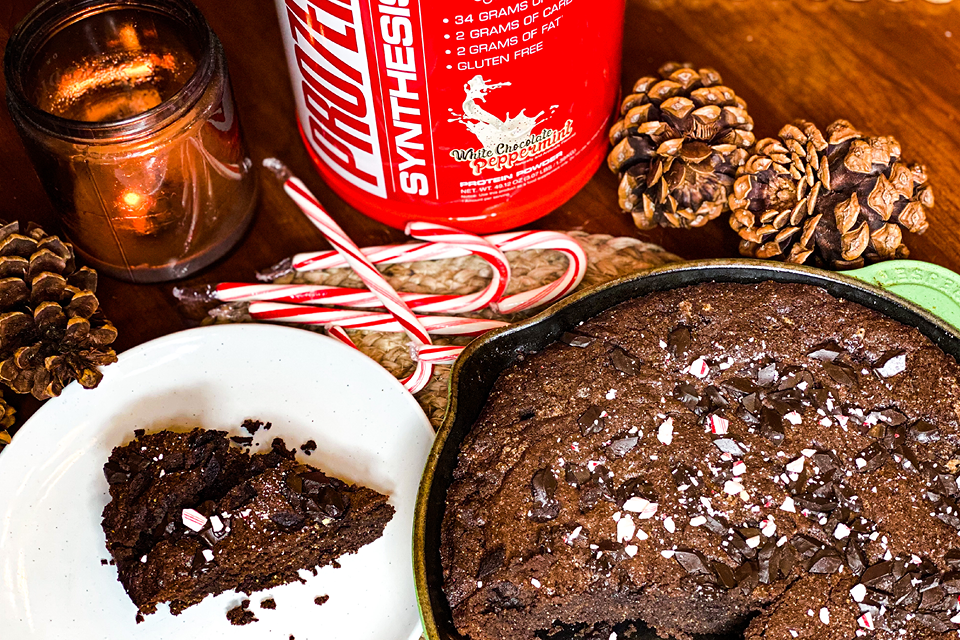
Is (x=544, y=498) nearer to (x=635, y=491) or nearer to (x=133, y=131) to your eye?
(x=635, y=491)

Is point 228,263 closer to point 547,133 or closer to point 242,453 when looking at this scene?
point 242,453

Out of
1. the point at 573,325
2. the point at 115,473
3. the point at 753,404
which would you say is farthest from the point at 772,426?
the point at 115,473

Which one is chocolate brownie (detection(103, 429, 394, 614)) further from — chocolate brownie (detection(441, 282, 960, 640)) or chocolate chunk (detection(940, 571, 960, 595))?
chocolate chunk (detection(940, 571, 960, 595))

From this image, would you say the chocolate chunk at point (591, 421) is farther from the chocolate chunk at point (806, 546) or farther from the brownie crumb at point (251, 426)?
the brownie crumb at point (251, 426)

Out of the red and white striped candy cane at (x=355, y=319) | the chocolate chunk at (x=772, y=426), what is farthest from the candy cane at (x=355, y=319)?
the chocolate chunk at (x=772, y=426)

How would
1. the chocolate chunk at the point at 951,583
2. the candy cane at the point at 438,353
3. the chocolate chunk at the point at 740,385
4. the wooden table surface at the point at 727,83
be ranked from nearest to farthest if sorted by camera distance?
the chocolate chunk at the point at 951,583 < the chocolate chunk at the point at 740,385 < the candy cane at the point at 438,353 < the wooden table surface at the point at 727,83

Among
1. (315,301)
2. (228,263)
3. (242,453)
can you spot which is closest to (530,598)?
(242,453)
